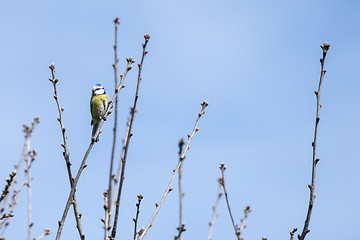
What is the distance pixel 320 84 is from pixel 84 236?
2.10m

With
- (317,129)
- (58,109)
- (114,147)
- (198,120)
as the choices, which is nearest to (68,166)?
(58,109)

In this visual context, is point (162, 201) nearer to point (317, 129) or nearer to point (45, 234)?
point (317, 129)

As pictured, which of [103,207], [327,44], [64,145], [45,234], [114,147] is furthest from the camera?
[45,234]

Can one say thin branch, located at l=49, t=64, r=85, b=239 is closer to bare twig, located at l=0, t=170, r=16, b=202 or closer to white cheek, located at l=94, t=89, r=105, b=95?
bare twig, located at l=0, t=170, r=16, b=202

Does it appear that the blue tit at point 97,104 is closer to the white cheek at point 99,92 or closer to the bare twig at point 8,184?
the white cheek at point 99,92

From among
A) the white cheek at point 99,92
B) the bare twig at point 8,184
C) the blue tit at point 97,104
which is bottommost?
the bare twig at point 8,184

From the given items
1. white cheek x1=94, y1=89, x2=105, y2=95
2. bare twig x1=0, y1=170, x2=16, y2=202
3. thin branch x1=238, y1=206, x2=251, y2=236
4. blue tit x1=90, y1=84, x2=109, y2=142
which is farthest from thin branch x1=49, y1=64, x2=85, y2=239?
white cheek x1=94, y1=89, x2=105, y2=95

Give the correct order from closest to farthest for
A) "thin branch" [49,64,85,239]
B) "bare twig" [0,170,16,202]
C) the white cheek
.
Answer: "thin branch" [49,64,85,239], "bare twig" [0,170,16,202], the white cheek

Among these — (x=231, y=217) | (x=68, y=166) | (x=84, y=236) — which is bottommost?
(x=84, y=236)

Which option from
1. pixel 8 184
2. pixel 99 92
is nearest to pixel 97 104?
pixel 99 92

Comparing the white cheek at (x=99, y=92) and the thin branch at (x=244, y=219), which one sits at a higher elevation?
the white cheek at (x=99, y=92)

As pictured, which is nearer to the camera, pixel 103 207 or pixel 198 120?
pixel 103 207

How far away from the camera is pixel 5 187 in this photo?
421 centimetres

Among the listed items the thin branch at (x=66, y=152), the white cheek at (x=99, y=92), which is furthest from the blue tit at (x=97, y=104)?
the thin branch at (x=66, y=152)
